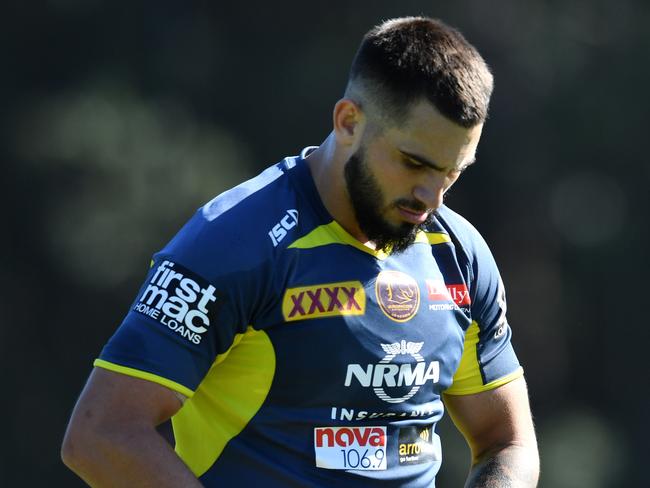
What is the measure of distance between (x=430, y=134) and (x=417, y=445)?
698mm

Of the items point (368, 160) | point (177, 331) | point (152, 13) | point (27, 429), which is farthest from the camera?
point (152, 13)

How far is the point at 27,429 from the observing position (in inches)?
347

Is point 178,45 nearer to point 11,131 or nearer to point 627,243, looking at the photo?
point 11,131

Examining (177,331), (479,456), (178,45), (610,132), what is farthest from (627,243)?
(177,331)

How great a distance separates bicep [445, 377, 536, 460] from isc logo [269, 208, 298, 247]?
0.68m

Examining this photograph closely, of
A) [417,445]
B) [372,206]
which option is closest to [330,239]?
[372,206]

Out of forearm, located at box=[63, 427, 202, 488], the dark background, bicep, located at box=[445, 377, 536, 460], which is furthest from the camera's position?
the dark background

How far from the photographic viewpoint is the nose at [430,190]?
2.63 meters

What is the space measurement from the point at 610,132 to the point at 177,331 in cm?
786

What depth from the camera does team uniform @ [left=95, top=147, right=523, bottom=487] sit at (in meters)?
2.49

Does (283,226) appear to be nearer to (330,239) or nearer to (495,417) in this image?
(330,239)

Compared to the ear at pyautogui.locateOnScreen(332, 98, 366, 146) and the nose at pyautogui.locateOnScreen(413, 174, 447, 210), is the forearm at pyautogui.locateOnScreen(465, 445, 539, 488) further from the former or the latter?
the ear at pyautogui.locateOnScreen(332, 98, 366, 146)

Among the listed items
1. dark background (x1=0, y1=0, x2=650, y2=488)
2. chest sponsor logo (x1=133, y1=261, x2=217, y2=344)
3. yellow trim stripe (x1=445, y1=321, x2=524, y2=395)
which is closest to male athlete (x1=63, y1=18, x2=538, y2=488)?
chest sponsor logo (x1=133, y1=261, x2=217, y2=344)

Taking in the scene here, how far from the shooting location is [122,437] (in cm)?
240
